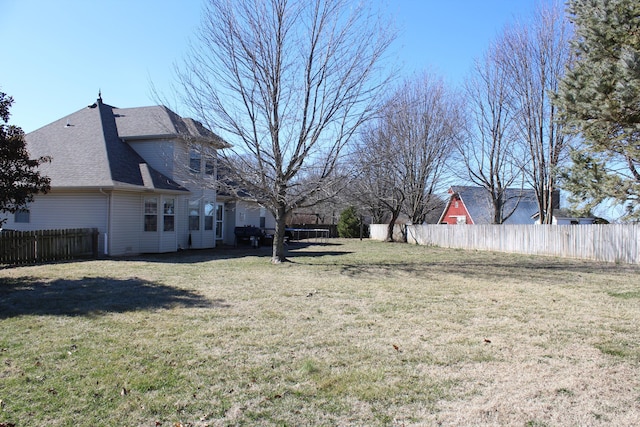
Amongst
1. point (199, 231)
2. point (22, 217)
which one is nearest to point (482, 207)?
point (199, 231)

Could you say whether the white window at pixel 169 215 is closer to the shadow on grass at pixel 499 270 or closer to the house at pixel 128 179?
the house at pixel 128 179

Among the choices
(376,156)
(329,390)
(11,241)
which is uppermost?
(376,156)

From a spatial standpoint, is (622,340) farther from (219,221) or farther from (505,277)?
(219,221)

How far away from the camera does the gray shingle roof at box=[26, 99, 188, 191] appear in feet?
52.0

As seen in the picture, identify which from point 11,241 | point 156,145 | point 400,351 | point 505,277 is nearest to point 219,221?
point 156,145

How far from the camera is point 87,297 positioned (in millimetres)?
8172

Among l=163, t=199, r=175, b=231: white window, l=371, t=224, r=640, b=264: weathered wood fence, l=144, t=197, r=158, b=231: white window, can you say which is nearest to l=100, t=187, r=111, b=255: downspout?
l=144, t=197, r=158, b=231: white window

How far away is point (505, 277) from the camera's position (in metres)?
12.2

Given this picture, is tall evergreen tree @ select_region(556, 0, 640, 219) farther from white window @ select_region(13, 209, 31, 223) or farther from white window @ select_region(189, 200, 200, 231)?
white window @ select_region(13, 209, 31, 223)

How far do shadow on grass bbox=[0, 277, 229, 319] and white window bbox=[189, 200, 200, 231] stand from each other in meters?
9.92

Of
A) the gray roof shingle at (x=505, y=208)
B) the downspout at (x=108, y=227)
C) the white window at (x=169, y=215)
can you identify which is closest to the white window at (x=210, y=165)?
the white window at (x=169, y=215)

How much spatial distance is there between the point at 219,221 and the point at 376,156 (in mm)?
10985

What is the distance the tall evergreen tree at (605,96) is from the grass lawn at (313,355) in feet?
8.29

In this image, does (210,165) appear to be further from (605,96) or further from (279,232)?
(605,96)
